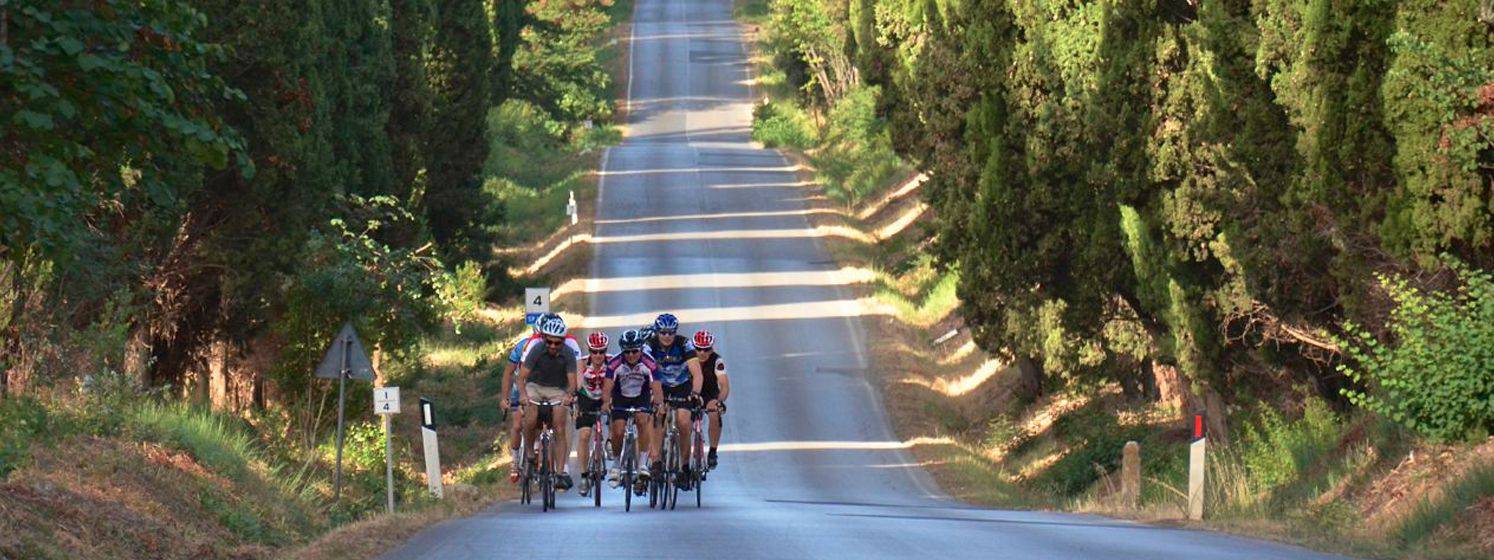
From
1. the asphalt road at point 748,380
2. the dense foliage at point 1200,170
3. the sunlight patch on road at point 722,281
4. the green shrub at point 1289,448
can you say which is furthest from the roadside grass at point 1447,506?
the sunlight patch on road at point 722,281

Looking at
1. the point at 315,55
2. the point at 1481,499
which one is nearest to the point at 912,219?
the point at 315,55

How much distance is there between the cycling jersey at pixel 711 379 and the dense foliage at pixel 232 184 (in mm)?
5448

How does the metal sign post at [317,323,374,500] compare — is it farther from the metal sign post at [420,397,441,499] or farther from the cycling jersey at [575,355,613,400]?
the cycling jersey at [575,355,613,400]

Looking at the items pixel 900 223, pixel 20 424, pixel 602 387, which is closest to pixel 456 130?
pixel 900 223

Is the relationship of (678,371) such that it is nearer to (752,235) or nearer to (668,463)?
(668,463)

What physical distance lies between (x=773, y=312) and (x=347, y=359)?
29.1 metres

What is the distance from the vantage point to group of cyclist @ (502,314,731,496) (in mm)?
20062

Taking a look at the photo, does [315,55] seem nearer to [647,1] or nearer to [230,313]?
[230,313]

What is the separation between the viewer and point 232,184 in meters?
28.7

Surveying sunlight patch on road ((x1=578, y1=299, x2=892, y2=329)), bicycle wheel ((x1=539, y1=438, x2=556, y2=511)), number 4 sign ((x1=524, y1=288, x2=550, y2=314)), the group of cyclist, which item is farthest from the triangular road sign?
sunlight patch on road ((x1=578, y1=299, x2=892, y2=329))

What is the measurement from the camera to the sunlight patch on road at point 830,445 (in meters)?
38.2

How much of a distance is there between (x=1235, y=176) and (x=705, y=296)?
32076mm

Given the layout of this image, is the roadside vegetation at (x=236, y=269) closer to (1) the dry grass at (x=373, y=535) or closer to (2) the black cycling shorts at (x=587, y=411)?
(1) the dry grass at (x=373, y=535)

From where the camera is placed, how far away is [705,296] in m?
55.0
